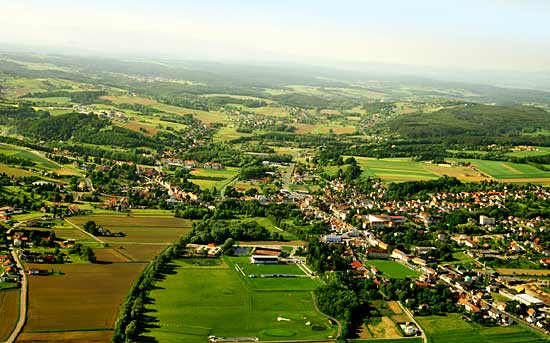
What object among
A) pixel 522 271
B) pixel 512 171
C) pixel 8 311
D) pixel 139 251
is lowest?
pixel 139 251

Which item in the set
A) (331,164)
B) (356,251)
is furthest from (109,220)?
(331,164)

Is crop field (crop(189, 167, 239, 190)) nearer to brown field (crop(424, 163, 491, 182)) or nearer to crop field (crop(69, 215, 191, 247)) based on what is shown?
crop field (crop(69, 215, 191, 247))

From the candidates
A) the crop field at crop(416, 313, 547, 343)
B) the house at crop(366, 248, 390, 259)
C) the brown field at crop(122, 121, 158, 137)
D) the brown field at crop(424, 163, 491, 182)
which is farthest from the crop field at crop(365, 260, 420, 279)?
the brown field at crop(122, 121, 158, 137)

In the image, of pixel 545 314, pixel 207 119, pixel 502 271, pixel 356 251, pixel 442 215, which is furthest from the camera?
pixel 207 119

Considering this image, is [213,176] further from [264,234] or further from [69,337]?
[69,337]

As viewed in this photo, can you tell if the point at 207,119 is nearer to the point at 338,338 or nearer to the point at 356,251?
the point at 356,251

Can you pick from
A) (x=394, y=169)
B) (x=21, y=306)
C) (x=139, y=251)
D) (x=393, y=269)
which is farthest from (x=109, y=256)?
(x=394, y=169)

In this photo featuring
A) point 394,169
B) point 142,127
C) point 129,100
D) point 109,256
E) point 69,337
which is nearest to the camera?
point 69,337
